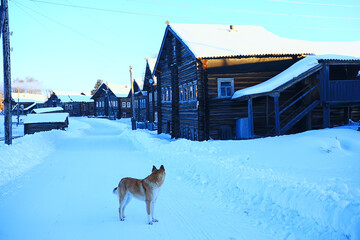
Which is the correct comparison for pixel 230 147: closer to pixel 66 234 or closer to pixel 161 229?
pixel 161 229

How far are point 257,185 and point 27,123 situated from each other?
106 feet

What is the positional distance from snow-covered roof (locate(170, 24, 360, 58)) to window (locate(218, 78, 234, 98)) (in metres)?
1.77

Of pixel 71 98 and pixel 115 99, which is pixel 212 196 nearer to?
pixel 115 99

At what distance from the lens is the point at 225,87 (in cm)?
1852

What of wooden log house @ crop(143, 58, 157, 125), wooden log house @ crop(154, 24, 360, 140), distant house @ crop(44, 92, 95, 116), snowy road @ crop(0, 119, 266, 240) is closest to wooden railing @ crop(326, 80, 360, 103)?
wooden log house @ crop(154, 24, 360, 140)

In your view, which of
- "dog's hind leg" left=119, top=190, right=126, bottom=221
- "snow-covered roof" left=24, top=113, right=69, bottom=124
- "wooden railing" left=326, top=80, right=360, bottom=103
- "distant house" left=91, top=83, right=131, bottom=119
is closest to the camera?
"dog's hind leg" left=119, top=190, right=126, bottom=221

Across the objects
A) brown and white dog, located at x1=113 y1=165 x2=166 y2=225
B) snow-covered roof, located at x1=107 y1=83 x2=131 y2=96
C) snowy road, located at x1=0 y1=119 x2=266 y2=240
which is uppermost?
snow-covered roof, located at x1=107 y1=83 x2=131 y2=96

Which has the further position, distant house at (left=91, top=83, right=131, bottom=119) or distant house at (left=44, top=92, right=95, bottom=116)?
distant house at (left=44, top=92, right=95, bottom=116)

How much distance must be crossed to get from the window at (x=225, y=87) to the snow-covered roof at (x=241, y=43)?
1.77 meters

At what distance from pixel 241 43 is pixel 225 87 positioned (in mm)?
3860

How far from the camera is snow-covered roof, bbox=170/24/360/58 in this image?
18189 millimetres

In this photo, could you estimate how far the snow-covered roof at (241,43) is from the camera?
1819 cm

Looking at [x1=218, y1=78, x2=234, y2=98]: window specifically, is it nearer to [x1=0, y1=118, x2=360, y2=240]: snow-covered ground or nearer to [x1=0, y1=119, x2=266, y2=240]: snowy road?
[x1=0, y1=118, x2=360, y2=240]: snow-covered ground

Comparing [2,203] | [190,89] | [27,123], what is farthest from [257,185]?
[27,123]
